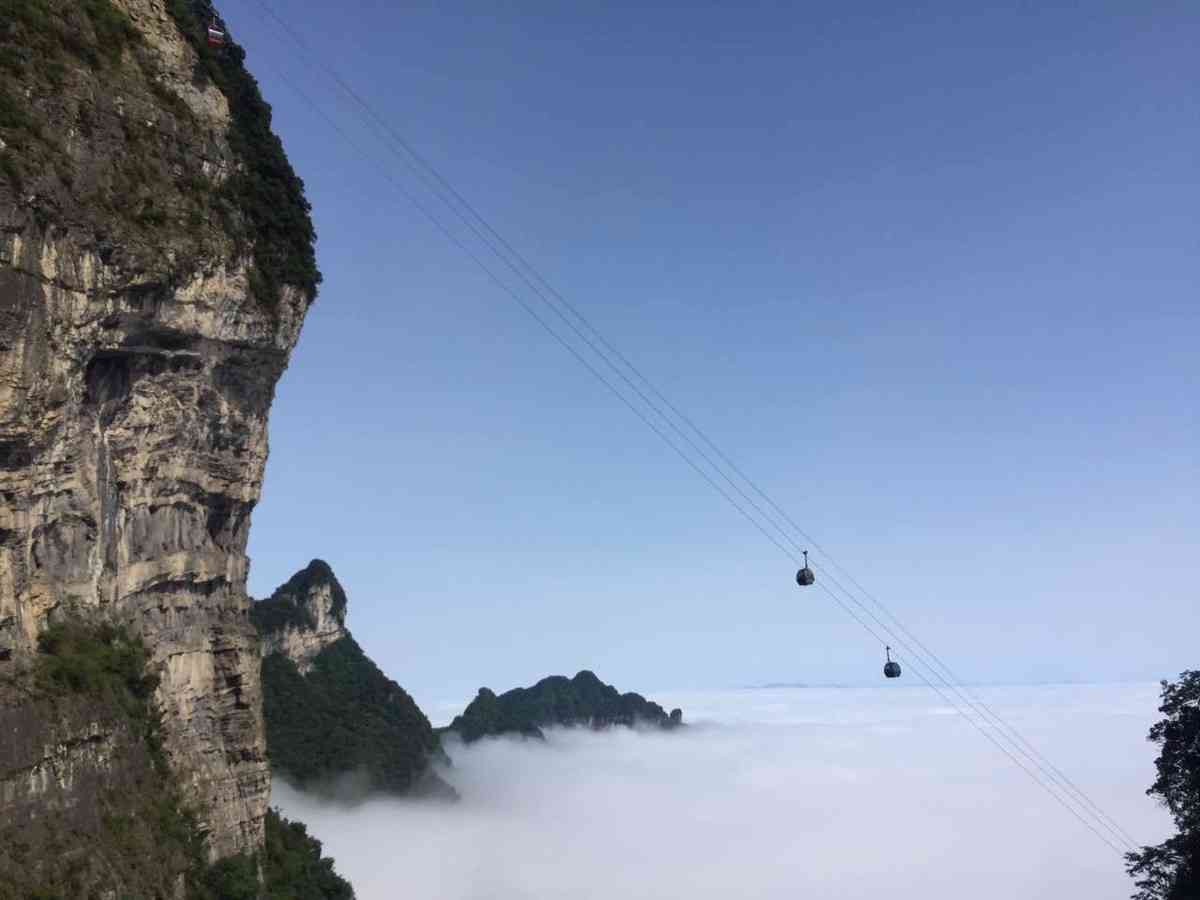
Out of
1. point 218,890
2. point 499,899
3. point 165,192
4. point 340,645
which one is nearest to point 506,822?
point 499,899

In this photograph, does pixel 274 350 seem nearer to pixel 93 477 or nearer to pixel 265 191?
pixel 265 191

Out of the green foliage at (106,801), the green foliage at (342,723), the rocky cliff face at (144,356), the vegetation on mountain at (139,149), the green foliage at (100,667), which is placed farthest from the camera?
the green foliage at (342,723)

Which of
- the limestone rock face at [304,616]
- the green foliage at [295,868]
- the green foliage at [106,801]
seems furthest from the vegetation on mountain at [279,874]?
the limestone rock face at [304,616]

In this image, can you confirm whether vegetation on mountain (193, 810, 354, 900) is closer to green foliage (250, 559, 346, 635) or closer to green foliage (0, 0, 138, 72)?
green foliage (0, 0, 138, 72)

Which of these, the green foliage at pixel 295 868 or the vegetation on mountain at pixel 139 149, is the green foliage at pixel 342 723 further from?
the vegetation on mountain at pixel 139 149

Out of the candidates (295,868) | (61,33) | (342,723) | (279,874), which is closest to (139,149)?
(61,33)
